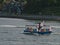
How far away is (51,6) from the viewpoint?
3053cm

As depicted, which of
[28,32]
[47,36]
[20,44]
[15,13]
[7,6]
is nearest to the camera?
[20,44]

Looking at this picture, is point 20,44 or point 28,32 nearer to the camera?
point 20,44

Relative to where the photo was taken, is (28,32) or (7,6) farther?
(7,6)

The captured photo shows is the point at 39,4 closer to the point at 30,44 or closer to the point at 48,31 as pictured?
the point at 48,31

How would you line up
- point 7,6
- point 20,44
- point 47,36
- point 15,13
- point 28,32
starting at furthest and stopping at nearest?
point 7,6, point 15,13, point 28,32, point 47,36, point 20,44

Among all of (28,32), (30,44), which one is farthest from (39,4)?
(30,44)

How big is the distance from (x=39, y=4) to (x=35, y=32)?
14.6 meters

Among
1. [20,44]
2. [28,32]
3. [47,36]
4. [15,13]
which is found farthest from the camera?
[15,13]

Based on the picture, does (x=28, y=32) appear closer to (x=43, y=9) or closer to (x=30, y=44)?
(x=30, y=44)

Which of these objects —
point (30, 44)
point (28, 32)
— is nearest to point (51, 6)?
point (28, 32)

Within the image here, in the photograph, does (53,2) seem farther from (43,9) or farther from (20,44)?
(20,44)

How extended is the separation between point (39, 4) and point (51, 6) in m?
1.20

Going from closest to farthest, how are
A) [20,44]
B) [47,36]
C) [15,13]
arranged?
[20,44] → [47,36] → [15,13]

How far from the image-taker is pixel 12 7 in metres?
30.6
